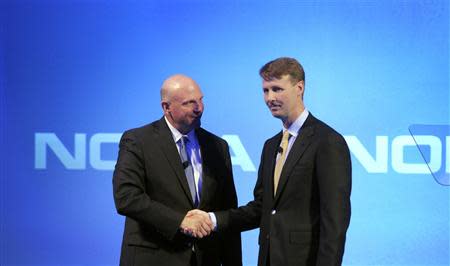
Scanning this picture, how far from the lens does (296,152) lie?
8.46 ft

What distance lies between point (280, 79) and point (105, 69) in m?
2.32

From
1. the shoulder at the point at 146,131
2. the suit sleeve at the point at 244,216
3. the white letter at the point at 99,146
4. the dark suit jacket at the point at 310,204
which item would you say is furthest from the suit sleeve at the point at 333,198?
the white letter at the point at 99,146

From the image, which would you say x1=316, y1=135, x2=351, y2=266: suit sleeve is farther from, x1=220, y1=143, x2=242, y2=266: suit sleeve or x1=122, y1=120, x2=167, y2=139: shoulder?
x1=122, y1=120, x2=167, y2=139: shoulder

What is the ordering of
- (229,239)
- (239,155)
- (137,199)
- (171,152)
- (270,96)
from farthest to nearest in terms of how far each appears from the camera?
(239,155) → (229,239) → (171,152) → (137,199) → (270,96)

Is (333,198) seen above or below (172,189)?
below

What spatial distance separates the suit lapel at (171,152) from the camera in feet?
9.76

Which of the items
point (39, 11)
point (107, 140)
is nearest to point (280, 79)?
point (107, 140)

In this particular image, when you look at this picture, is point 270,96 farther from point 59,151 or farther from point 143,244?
point 59,151

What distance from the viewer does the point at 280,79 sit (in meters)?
2.62

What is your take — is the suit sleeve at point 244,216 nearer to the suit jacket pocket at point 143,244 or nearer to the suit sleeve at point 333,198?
the suit jacket pocket at point 143,244

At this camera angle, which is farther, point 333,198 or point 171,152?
point 171,152

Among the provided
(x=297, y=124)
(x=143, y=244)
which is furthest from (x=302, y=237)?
(x=143, y=244)

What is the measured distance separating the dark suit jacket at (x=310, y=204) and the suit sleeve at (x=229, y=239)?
17.2 inches

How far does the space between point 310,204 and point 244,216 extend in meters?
0.59
